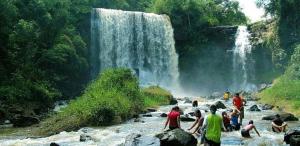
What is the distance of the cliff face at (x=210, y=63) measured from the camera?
61625 mm

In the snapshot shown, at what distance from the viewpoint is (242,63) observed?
59.7 meters

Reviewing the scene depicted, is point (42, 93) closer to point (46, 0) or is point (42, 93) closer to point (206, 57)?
point (46, 0)

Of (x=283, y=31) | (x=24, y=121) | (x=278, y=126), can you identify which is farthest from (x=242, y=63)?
(x=278, y=126)

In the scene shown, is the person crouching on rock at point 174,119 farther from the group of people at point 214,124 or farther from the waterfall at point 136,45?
the waterfall at point 136,45

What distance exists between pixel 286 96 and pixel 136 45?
25068 mm

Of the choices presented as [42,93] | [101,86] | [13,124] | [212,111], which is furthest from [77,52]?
[212,111]

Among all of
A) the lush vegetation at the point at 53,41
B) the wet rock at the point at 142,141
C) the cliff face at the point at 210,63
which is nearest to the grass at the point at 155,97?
the lush vegetation at the point at 53,41

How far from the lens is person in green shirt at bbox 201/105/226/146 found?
475 inches

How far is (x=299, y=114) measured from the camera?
2934 cm

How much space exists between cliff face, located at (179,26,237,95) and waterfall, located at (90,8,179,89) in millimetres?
3480

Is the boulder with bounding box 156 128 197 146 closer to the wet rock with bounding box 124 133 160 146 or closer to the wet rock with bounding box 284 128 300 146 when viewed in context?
the wet rock with bounding box 124 133 160 146

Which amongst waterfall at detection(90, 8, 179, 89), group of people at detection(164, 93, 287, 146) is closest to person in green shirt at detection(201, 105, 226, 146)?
group of people at detection(164, 93, 287, 146)

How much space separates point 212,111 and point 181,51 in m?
50.4

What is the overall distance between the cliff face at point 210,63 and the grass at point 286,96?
65.8 feet
